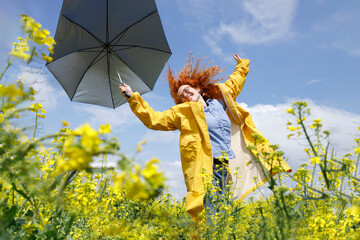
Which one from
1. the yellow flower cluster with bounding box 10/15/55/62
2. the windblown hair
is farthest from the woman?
the yellow flower cluster with bounding box 10/15/55/62

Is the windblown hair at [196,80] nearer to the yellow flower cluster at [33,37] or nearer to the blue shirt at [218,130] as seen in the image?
the blue shirt at [218,130]

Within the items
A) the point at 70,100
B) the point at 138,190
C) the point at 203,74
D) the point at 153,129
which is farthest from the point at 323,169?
the point at 70,100

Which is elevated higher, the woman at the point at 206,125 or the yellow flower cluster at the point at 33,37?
the woman at the point at 206,125

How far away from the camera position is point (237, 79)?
4.18 metres

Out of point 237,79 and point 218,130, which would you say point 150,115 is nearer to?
point 218,130

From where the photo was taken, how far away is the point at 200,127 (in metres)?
3.60

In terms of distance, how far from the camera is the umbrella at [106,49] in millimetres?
3795

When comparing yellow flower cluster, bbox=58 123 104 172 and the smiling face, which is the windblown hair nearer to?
the smiling face

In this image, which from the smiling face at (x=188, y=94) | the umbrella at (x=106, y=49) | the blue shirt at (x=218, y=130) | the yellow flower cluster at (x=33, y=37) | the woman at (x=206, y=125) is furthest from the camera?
the smiling face at (x=188, y=94)

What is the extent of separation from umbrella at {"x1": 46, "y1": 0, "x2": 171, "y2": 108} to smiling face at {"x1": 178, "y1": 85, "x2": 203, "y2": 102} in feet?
2.12

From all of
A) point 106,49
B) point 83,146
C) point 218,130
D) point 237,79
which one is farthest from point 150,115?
point 83,146

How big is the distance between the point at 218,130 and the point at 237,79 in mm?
939

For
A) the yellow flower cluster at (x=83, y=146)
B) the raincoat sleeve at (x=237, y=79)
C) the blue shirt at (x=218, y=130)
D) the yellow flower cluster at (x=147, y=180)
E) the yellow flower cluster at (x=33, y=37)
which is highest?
the raincoat sleeve at (x=237, y=79)

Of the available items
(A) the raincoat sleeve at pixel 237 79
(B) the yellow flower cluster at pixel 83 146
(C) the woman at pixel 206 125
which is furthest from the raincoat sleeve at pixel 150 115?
(B) the yellow flower cluster at pixel 83 146
